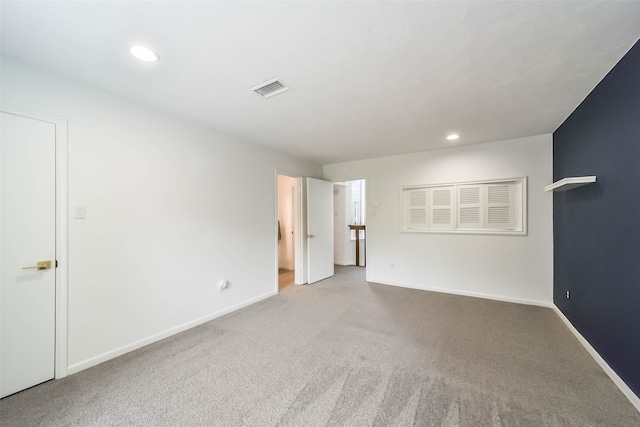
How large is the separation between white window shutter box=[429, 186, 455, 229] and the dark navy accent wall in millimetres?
1402

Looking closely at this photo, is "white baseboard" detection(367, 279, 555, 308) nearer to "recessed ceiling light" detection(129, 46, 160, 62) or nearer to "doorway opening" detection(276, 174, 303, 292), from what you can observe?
"doorway opening" detection(276, 174, 303, 292)

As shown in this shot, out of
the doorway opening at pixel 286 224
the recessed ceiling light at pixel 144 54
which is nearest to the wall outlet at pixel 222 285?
the doorway opening at pixel 286 224

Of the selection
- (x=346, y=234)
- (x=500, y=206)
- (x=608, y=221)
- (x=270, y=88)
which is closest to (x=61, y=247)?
(x=270, y=88)

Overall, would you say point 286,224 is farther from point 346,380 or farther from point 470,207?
point 346,380

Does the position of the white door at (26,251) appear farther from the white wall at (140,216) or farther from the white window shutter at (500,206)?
the white window shutter at (500,206)

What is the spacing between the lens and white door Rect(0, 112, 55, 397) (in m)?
1.72

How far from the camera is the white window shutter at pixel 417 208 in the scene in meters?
4.29

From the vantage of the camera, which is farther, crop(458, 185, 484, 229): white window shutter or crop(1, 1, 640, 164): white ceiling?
crop(458, 185, 484, 229): white window shutter

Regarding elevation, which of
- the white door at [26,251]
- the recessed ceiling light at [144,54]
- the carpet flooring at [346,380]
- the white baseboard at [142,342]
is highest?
the recessed ceiling light at [144,54]

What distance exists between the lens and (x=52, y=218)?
75.3 inches

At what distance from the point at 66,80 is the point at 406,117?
10.3ft

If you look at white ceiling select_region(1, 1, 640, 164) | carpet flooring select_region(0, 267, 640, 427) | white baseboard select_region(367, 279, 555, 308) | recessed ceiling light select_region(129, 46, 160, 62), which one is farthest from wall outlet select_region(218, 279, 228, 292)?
white baseboard select_region(367, 279, 555, 308)

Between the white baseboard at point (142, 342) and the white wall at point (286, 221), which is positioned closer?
the white baseboard at point (142, 342)

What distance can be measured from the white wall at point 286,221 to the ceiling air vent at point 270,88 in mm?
3597
